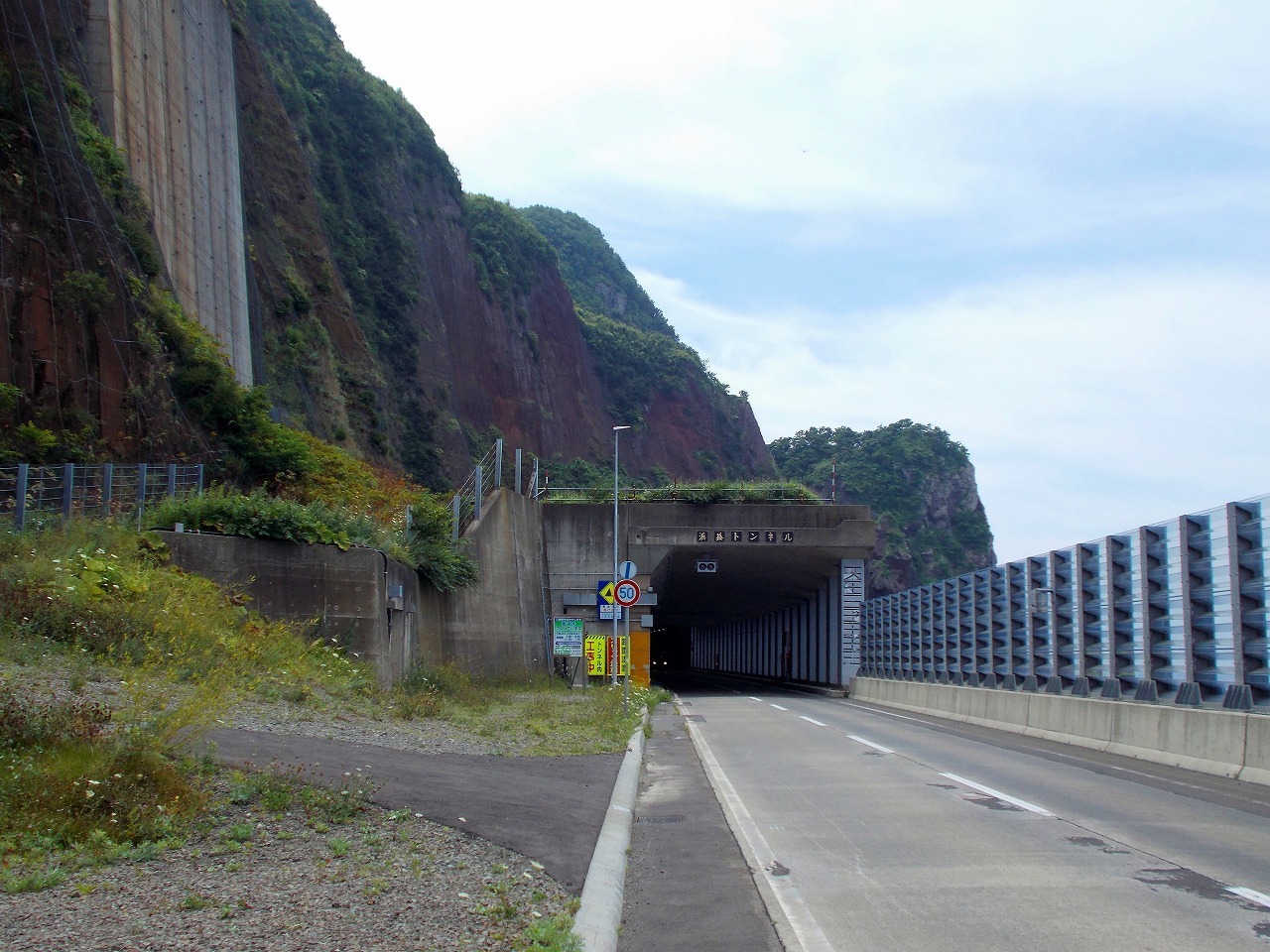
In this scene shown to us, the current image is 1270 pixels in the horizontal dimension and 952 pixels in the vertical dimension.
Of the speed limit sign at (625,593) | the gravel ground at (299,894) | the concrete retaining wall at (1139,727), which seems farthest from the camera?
the speed limit sign at (625,593)

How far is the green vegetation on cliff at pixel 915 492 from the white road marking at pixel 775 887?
128256 mm

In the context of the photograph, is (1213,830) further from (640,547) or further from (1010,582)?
(640,547)

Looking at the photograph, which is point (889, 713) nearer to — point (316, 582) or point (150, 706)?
point (316, 582)

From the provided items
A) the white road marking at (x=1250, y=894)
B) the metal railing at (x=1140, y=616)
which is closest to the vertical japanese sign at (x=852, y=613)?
the metal railing at (x=1140, y=616)

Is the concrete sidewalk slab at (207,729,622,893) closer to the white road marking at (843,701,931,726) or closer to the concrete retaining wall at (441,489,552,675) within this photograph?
the white road marking at (843,701,931,726)

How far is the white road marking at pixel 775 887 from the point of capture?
20.1 ft

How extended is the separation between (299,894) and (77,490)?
16401 mm

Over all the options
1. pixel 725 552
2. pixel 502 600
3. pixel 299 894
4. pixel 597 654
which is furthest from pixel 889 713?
pixel 299 894

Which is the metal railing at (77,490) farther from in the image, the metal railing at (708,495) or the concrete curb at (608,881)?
the metal railing at (708,495)

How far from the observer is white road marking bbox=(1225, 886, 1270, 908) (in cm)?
680

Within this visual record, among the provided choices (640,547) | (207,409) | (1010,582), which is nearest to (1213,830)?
(1010,582)

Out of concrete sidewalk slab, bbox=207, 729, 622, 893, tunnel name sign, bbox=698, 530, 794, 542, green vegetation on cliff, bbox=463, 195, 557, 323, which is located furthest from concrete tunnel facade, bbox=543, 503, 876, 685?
green vegetation on cliff, bbox=463, 195, 557, 323

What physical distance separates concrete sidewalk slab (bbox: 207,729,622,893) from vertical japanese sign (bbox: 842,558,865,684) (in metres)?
31.5

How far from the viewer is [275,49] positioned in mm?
67562
